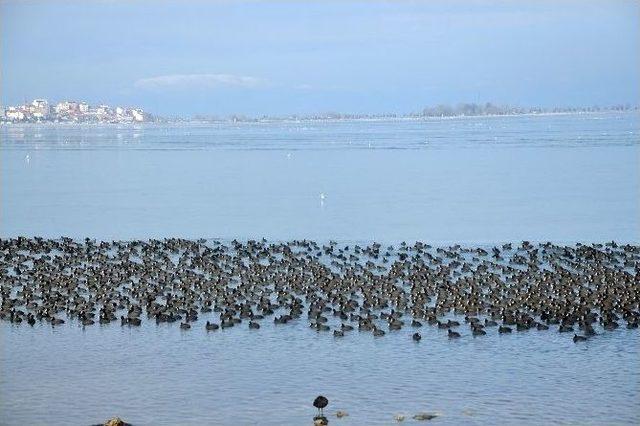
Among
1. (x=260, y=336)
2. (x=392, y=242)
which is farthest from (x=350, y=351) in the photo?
(x=392, y=242)

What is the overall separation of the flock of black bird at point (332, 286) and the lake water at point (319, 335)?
893 millimetres

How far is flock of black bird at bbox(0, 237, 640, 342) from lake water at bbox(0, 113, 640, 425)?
0.89m

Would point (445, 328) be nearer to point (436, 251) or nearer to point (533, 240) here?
point (436, 251)

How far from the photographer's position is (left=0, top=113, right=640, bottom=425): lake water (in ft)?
69.8

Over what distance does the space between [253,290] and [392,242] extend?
39.0 ft

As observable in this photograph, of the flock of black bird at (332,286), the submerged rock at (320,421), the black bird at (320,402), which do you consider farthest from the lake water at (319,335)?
the flock of black bird at (332,286)

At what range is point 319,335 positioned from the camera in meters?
26.8

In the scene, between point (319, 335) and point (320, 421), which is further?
point (319, 335)

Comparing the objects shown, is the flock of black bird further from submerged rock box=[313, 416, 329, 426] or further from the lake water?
submerged rock box=[313, 416, 329, 426]

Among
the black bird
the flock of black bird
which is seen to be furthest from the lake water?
the flock of black bird

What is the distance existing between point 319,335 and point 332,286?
4.77 metres

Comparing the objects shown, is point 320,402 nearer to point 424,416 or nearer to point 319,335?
point 424,416

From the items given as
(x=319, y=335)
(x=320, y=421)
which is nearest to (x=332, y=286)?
(x=319, y=335)

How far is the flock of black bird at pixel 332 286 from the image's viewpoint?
2777 centimetres
